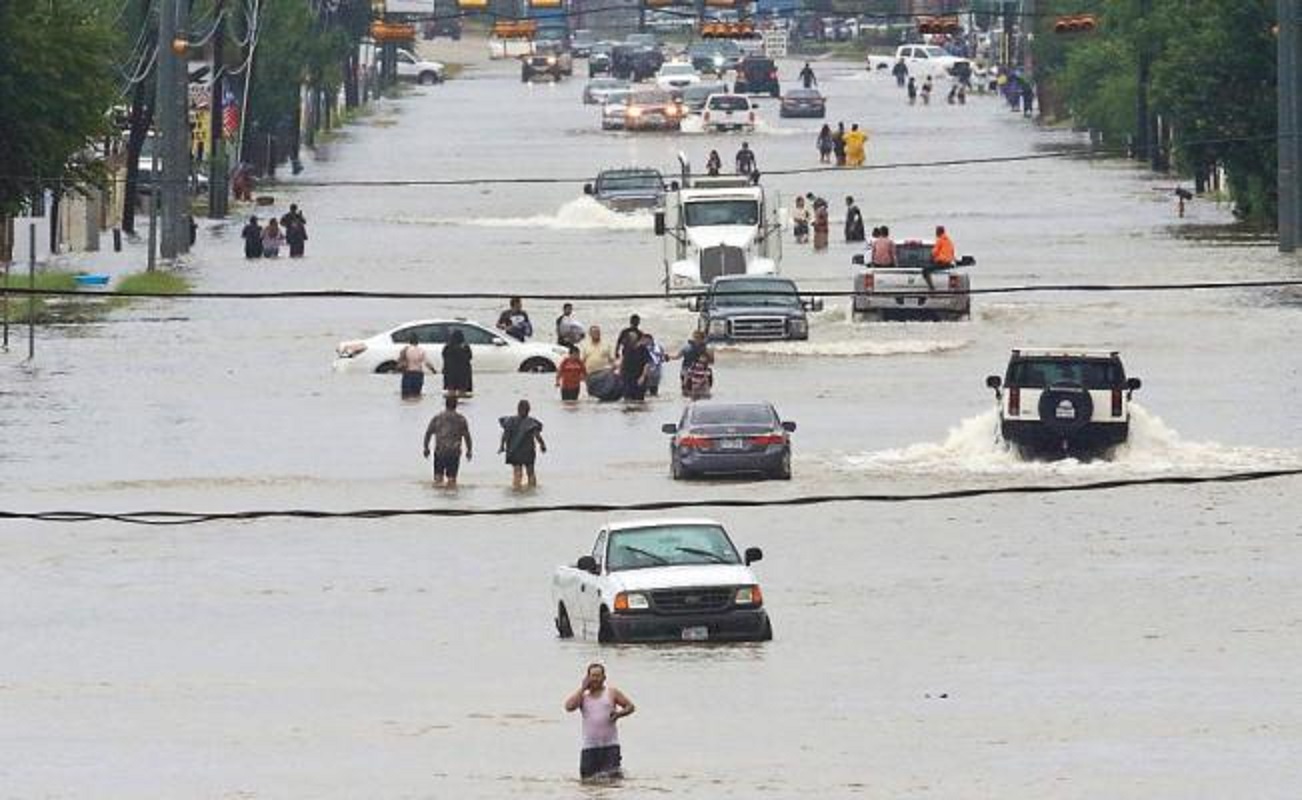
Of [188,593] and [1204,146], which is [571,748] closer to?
[188,593]

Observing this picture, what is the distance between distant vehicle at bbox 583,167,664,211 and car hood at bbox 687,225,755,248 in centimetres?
3120

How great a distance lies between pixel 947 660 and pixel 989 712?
4.07 metres

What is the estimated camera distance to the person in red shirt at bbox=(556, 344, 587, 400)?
6575 cm

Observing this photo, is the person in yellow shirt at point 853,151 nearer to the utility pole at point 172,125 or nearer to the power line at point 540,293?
the utility pole at point 172,125

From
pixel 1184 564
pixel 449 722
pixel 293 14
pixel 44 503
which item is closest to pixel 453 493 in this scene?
pixel 44 503

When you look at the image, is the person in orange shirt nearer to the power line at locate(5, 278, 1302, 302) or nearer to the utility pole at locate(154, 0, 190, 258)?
the power line at locate(5, 278, 1302, 302)

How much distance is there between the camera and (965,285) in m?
80.8

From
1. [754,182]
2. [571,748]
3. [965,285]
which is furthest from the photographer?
[754,182]

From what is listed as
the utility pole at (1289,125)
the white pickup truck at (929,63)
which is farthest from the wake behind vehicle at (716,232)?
the white pickup truck at (929,63)

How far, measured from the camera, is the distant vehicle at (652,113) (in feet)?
526

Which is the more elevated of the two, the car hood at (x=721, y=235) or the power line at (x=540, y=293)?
the car hood at (x=721, y=235)

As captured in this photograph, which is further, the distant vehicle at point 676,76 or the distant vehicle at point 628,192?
the distant vehicle at point 676,76

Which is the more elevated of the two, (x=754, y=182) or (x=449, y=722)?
(x=754, y=182)

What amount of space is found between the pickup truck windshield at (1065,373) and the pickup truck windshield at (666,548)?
53.4 ft
